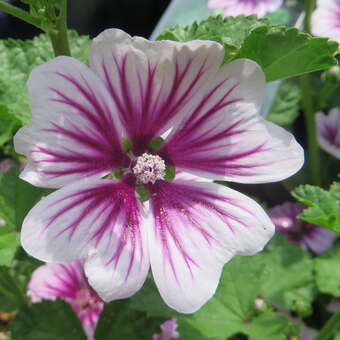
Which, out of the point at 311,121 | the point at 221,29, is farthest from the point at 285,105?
the point at 221,29

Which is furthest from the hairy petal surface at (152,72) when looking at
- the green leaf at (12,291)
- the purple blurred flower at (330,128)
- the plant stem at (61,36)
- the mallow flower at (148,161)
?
the purple blurred flower at (330,128)

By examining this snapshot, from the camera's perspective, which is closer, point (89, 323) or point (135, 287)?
point (135, 287)

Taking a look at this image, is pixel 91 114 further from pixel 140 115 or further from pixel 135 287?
pixel 135 287

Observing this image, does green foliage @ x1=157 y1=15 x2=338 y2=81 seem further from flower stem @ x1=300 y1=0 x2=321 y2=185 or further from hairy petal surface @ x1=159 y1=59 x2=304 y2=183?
flower stem @ x1=300 y1=0 x2=321 y2=185

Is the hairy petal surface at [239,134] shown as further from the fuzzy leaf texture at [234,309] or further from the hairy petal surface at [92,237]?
the fuzzy leaf texture at [234,309]

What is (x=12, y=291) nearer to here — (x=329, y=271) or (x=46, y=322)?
(x=46, y=322)

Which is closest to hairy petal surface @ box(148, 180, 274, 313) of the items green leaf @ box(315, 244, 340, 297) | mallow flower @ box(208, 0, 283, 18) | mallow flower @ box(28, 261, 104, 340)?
mallow flower @ box(28, 261, 104, 340)

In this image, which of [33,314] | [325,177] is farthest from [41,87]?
[325,177]
